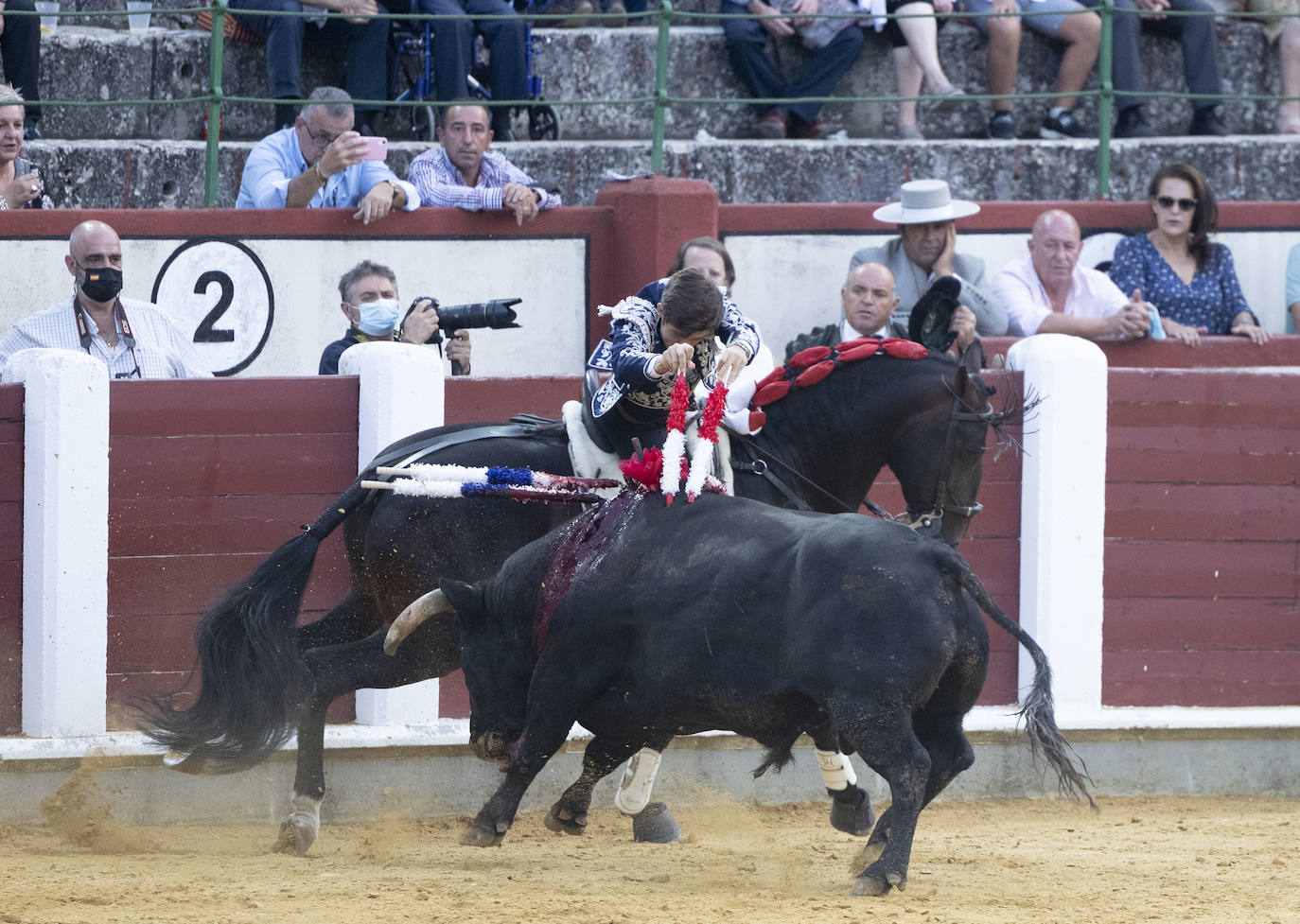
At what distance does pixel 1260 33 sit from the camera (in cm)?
984

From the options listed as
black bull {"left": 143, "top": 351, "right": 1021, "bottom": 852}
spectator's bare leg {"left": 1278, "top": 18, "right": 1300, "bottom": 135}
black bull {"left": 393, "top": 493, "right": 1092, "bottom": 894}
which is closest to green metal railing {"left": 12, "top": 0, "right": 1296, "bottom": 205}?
spectator's bare leg {"left": 1278, "top": 18, "right": 1300, "bottom": 135}

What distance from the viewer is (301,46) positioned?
27.6ft

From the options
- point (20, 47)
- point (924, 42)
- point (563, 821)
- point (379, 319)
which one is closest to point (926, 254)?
point (924, 42)

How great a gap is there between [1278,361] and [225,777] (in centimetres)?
464

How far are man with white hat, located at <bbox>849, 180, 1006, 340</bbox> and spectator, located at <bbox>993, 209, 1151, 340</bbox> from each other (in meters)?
0.13

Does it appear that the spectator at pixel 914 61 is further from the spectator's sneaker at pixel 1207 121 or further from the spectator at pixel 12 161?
the spectator at pixel 12 161

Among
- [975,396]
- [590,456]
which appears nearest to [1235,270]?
[975,396]

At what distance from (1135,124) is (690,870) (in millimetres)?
5661

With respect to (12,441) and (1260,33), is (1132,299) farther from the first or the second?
(12,441)

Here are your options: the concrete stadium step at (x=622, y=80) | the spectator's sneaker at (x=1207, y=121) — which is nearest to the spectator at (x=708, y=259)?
the concrete stadium step at (x=622, y=80)

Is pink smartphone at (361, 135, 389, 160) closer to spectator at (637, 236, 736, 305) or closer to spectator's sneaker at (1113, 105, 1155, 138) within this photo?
spectator at (637, 236, 736, 305)

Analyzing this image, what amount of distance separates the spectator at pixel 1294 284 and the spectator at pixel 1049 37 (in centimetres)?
157

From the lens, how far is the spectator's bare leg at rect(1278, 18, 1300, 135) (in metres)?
9.45

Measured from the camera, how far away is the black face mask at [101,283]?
638 cm
